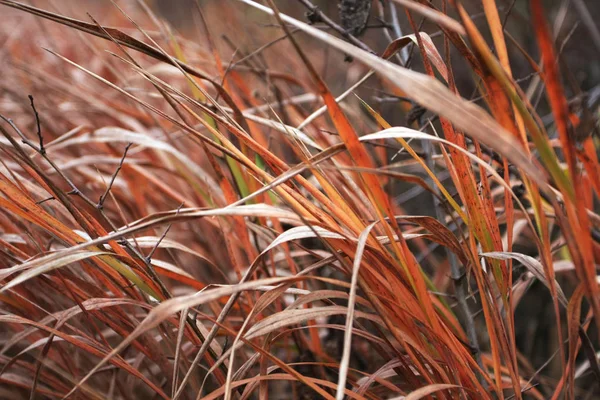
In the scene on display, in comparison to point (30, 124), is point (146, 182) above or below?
below

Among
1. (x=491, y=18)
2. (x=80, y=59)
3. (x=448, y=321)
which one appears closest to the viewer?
(x=491, y=18)

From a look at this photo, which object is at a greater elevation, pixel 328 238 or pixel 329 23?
pixel 329 23

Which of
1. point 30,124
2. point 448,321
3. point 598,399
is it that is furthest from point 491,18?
point 30,124

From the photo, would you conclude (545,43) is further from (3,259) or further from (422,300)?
(3,259)

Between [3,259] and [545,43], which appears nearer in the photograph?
[545,43]

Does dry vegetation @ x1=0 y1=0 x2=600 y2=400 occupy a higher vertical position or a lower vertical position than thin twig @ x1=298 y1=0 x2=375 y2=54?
lower

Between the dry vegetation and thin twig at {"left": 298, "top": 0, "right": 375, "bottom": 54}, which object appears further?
thin twig at {"left": 298, "top": 0, "right": 375, "bottom": 54}

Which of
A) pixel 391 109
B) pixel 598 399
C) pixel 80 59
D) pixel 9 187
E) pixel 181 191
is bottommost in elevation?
pixel 598 399

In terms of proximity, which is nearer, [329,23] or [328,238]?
[328,238]

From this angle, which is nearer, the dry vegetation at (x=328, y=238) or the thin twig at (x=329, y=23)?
the dry vegetation at (x=328, y=238)

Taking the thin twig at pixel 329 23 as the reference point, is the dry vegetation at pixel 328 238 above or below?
below

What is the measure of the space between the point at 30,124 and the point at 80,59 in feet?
3.07

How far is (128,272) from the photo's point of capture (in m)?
0.62

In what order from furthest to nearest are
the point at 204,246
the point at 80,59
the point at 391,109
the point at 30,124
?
1. the point at 391,109
2. the point at 80,59
3. the point at 30,124
4. the point at 204,246
